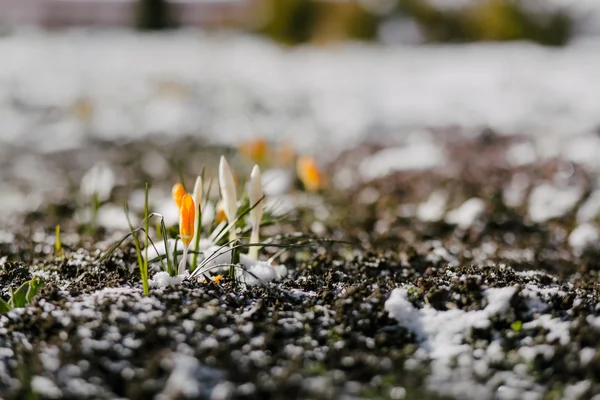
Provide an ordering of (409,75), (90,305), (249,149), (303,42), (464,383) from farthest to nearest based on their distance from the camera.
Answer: (303,42) → (409,75) → (249,149) → (90,305) → (464,383)

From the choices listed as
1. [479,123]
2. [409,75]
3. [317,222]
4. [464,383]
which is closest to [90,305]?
[464,383]

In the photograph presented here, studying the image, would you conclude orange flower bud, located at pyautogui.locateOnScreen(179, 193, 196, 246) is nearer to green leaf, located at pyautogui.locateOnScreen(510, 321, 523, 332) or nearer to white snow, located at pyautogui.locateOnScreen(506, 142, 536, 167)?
green leaf, located at pyautogui.locateOnScreen(510, 321, 523, 332)

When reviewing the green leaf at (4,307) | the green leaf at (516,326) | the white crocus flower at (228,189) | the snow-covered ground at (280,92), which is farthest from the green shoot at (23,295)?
the snow-covered ground at (280,92)

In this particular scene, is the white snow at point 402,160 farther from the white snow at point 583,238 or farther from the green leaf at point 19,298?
the green leaf at point 19,298

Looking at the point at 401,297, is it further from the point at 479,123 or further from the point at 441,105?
the point at 441,105

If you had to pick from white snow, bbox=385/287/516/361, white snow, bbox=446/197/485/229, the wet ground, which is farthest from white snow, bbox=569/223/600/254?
white snow, bbox=385/287/516/361

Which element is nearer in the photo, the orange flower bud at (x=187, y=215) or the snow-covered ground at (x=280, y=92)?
the orange flower bud at (x=187, y=215)
